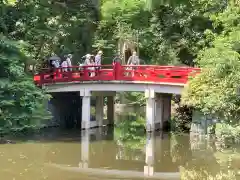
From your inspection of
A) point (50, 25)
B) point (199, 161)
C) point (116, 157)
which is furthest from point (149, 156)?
point (50, 25)

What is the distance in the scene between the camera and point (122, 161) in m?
16.0

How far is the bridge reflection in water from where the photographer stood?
46.6 feet

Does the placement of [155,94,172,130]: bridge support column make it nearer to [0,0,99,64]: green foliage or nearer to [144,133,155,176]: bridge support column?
[144,133,155,176]: bridge support column

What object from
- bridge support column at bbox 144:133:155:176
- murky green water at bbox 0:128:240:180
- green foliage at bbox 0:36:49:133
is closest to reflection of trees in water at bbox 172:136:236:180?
murky green water at bbox 0:128:240:180

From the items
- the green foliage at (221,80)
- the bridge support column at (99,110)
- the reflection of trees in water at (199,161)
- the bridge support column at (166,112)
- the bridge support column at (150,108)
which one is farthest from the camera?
the bridge support column at (99,110)

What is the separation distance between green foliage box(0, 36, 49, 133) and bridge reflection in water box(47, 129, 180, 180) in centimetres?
234

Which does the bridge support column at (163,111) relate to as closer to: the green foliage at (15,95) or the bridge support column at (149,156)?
→ the bridge support column at (149,156)

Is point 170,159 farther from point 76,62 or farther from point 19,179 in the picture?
point 76,62

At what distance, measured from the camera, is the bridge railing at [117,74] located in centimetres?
2239

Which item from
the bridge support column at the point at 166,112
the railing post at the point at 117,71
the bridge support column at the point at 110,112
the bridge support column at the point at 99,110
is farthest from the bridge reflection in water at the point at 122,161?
the bridge support column at the point at 110,112

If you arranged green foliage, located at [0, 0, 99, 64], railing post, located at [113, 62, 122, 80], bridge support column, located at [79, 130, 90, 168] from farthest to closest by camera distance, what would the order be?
green foliage, located at [0, 0, 99, 64], railing post, located at [113, 62, 122, 80], bridge support column, located at [79, 130, 90, 168]

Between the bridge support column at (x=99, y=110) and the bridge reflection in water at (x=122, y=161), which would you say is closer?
the bridge reflection in water at (x=122, y=161)

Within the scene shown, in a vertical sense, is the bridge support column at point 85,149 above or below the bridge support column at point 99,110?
below

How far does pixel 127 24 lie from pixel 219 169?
48.5 ft
